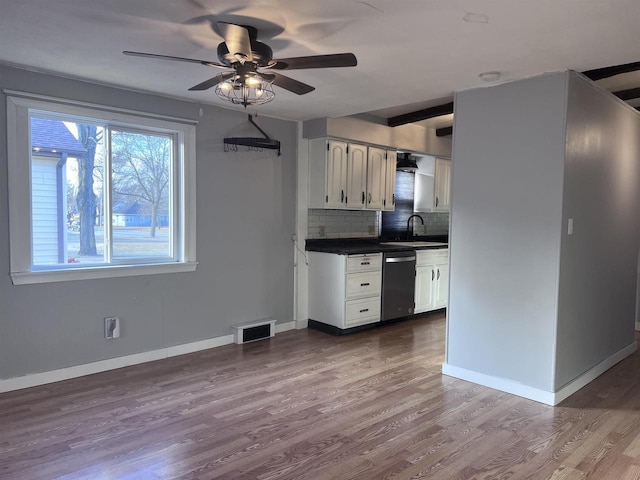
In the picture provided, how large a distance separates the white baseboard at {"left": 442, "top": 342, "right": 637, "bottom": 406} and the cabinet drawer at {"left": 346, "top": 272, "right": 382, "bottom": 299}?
1.36 meters

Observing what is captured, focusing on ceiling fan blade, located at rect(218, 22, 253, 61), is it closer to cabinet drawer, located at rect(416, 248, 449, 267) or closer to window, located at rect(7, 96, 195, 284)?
window, located at rect(7, 96, 195, 284)

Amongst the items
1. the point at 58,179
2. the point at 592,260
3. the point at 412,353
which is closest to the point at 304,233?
the point at 412,353

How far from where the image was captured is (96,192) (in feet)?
12.1

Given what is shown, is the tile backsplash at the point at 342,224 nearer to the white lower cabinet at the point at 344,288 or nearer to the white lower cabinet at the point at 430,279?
the white lower cabinet at the point at 344,288

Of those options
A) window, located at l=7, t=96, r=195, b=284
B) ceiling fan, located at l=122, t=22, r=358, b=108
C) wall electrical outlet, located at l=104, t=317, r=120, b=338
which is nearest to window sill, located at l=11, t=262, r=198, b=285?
window, located at l=7, t=96, r=195, b=284

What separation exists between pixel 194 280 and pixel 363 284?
1769 millimetres

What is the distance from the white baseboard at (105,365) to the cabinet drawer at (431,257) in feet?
7.90

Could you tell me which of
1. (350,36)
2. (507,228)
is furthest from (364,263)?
(350,36)

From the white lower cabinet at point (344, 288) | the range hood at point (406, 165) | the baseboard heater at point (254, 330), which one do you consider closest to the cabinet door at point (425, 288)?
the white lower cabinet at point (344, 288)

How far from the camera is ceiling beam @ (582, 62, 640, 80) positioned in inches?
126

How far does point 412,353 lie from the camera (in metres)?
4.28

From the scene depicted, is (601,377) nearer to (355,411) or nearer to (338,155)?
(355,411)

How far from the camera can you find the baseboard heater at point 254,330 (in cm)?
448

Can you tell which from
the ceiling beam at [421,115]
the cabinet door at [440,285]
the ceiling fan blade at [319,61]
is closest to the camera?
the ceiling fan blade at [319,61]
